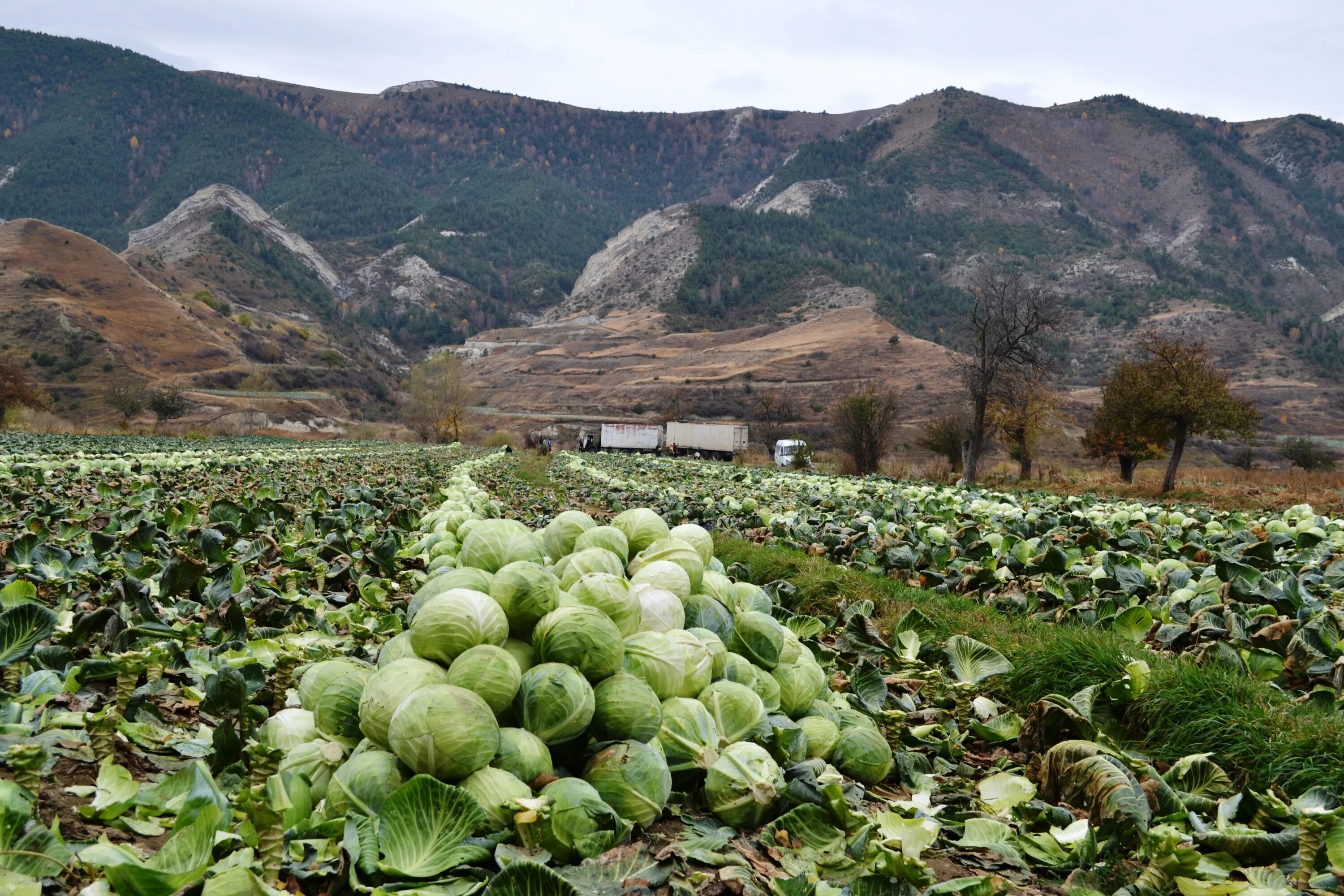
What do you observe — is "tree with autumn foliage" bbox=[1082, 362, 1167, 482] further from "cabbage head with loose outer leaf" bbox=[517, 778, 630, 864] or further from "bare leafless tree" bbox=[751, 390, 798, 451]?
"cabbage head with loose outer leaf" bbox=[517, 778, 630, 864]

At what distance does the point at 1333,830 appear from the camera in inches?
102

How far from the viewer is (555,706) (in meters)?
2.68

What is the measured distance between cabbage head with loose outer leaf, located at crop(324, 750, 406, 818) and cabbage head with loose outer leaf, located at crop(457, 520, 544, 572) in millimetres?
1269

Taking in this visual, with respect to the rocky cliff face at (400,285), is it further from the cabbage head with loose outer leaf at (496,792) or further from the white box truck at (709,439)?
the cabbage head with loose outer leaf at (496,792)

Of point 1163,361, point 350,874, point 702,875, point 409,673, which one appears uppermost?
point 1163,361

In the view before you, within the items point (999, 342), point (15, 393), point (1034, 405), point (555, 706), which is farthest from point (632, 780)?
point (15, 393)

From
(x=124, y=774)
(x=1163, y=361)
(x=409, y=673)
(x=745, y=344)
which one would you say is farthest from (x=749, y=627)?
(x=745, y=344)

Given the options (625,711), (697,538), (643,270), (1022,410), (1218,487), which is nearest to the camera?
(625,711)

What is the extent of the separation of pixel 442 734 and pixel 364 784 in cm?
32

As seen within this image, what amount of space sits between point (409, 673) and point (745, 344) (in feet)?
398

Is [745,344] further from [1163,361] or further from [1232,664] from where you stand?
[1232,664]

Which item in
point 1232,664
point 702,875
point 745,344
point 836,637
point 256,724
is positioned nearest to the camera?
point 702,875

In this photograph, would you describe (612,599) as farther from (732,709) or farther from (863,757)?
(863,757)

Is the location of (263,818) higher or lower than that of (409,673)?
lower
